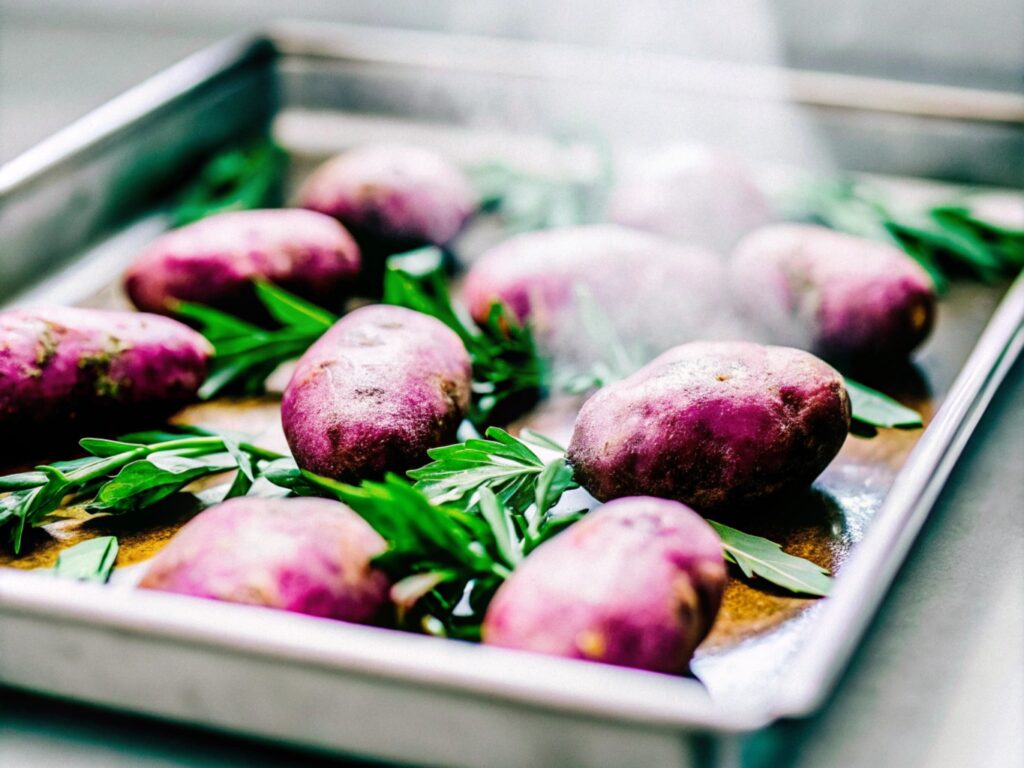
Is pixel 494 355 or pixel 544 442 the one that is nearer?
pixel 544 442

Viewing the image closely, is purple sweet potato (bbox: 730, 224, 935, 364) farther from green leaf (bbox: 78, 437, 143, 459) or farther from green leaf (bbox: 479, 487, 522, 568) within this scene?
green leaf (bbox: 78, 437, 143, 459)

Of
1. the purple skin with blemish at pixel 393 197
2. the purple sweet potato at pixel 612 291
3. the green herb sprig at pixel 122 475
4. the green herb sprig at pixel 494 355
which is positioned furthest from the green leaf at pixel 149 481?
the purple skin with blemish at pixel 393 197

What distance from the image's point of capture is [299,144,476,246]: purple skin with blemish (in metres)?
1.35

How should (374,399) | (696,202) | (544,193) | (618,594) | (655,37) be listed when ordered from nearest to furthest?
1. (618,594)
2. (374,399)
3. (696,202)
4. (544,193)
5. (655,37)

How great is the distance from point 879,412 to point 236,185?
960 mm

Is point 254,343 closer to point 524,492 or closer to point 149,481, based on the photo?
point 149,481

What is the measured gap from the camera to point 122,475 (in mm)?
845

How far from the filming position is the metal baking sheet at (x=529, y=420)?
58 centimetres

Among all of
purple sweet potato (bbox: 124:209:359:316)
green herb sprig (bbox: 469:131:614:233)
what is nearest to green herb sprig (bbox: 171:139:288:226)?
purple sweet potato (bbox: 124:209:359:316)

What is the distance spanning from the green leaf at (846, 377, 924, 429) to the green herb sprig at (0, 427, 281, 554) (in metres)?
0.53

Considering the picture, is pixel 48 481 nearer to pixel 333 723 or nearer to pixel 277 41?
pixel 333 723

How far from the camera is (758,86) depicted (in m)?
1.69

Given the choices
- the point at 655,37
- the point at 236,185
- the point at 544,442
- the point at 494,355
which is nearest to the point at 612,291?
the point at 494,355

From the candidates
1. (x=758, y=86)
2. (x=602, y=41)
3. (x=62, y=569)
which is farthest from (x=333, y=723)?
(x=602, y=41)
